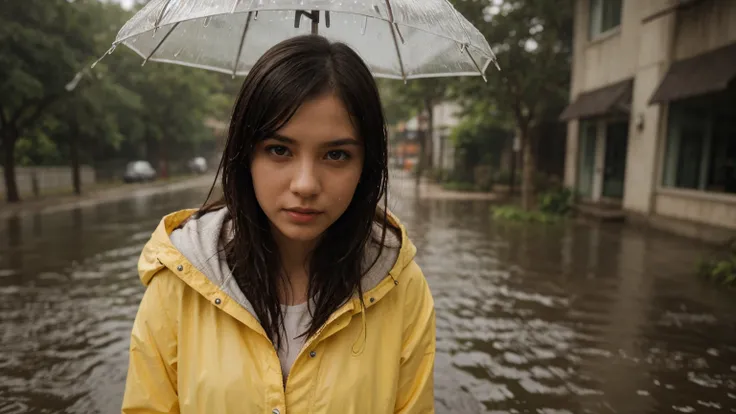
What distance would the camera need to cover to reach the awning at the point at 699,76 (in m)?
8.85

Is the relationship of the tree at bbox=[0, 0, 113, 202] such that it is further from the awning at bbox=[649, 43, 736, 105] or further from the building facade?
the awning at bbox=[649, 43, 736, 105]

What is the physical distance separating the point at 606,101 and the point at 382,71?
11.7 m

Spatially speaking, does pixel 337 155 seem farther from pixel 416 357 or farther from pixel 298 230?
pixel 416 357

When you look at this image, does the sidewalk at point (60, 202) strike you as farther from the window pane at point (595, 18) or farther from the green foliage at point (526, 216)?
the window pane at point (595, 18)

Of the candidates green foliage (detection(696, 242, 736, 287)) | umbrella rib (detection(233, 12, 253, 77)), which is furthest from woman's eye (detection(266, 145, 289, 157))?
green foliage (detection(696, 242, 736, 287))

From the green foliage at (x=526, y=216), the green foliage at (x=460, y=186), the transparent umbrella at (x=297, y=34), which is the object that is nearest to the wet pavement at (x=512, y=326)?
the transparent umbrella at (x=297, y=34)

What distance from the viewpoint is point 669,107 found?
11555mm

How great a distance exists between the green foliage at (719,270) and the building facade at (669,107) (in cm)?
209

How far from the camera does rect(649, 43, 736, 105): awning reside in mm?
8852

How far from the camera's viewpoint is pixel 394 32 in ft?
10.1

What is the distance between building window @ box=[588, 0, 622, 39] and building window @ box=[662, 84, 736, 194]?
12.0 ft

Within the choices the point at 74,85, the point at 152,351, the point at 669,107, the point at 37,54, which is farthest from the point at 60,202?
the point at 152,351

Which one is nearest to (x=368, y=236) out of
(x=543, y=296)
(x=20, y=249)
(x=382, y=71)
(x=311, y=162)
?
(x=311, y=162)

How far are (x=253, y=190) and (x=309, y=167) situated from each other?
31 cm
